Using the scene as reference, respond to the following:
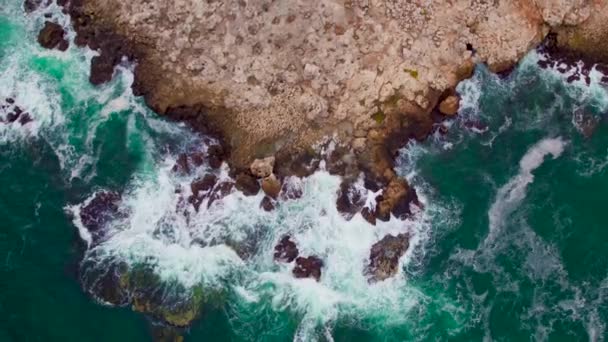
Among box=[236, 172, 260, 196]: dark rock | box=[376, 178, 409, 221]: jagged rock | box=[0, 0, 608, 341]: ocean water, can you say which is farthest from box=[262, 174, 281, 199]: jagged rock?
box=[376, 178, 409, 221]: jagged rock

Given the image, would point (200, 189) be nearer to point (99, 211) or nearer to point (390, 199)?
point (99, 211)

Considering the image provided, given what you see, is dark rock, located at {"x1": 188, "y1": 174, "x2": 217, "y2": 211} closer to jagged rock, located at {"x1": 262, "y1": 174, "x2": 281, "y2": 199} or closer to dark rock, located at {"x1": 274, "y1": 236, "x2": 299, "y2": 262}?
jagged rock, located at {"x1": 262, "y1": 174, "x2": 281, "y2": 199}

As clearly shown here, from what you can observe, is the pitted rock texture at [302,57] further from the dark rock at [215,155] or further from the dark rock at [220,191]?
the dark rock at [220,191]

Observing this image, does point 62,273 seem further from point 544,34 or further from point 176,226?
point 544,34

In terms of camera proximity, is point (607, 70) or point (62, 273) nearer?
point (62, 273)

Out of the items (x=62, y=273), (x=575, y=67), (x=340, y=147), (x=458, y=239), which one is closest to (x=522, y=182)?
(x=458, y=239)

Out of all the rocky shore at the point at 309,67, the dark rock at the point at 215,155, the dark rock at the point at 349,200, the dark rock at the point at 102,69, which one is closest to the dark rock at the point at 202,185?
the dark rock at the point at 215,155
